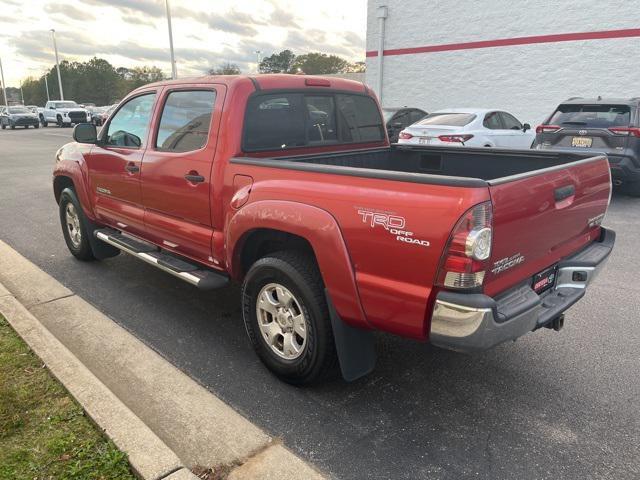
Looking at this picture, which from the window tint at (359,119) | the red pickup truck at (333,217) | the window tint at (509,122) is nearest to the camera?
the red pickup truck at (333,217)

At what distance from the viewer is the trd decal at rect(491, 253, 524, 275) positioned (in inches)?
98.4

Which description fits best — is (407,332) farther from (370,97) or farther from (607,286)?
(607,286)

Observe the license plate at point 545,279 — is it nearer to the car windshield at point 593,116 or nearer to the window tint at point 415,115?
the car windshield at point 593,116

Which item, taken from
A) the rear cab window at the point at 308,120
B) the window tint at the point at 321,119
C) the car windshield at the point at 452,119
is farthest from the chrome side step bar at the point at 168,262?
the car windshield at the point at 452,119

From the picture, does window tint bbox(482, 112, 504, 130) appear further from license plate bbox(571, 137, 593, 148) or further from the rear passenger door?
the rear passenger door

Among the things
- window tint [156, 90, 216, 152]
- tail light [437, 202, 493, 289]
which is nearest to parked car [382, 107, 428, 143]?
window tint [156, 90, 216, 152]

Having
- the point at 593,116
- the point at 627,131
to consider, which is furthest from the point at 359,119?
the point at 593,116

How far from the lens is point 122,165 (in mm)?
4539

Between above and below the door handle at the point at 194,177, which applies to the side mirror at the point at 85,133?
above

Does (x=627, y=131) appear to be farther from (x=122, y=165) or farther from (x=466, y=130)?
(x=122, y=165)

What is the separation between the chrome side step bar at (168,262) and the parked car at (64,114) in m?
35.6

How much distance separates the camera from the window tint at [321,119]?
159 inches

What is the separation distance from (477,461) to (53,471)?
2073mm

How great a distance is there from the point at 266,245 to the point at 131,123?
6.94ft
